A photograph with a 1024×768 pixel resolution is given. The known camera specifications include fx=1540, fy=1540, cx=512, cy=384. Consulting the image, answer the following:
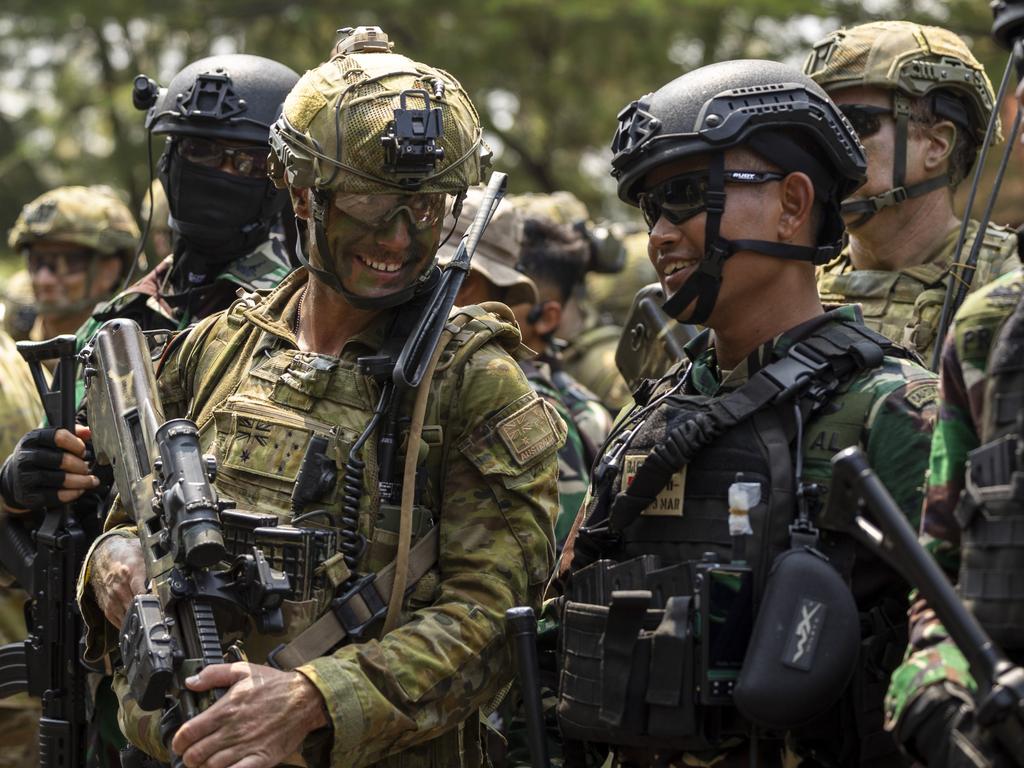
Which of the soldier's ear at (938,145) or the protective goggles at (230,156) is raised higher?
the protective goggles at (230,156)

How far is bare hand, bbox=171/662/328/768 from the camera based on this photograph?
3598 millimetres

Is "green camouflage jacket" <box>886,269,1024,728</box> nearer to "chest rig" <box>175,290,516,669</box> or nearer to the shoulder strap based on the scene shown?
the shoulder strap

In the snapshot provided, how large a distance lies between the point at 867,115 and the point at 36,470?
9.92ft

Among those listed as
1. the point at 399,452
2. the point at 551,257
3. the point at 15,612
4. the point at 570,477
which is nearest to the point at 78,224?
the point at 551,257

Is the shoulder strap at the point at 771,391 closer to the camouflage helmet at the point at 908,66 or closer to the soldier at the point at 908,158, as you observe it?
the soldier at the point at 908,158

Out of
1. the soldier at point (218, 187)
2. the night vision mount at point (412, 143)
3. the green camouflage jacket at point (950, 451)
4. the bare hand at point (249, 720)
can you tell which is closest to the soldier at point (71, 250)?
the soldier at point (218, 187)

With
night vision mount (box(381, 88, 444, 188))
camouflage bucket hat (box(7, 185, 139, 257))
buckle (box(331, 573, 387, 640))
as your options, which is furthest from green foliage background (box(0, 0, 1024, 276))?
buckle (box(331, 573, 387, 640))

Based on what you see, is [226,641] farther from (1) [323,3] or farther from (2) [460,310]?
(1) [323,3]

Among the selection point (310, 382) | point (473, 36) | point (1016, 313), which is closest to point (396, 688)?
point (310, 382)

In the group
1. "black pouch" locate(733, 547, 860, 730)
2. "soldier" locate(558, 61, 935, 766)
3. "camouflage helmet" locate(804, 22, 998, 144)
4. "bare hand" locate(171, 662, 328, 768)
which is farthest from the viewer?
"camouflage helmet" locate(804, 22, 998, 144)

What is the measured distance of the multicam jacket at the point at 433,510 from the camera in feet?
12.5

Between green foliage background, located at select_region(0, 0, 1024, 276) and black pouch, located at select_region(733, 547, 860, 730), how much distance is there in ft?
35.2

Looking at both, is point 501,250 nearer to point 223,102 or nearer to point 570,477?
point 570,477

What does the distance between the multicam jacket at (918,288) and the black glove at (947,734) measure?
2297 millimetres
